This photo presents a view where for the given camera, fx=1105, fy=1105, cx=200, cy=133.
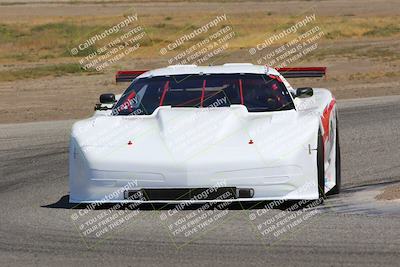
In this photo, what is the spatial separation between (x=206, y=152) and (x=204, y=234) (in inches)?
48.7

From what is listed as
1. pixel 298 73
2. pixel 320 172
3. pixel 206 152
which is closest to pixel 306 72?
pixel 298 73

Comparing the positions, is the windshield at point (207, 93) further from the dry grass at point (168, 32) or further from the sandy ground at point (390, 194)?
the dry grass at point (168, 32)

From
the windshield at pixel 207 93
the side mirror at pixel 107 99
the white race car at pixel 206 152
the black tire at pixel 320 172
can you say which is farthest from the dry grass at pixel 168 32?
the black tire at pixel 320 172

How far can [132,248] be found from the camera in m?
7.80

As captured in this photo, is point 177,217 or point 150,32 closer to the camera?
point 177,217

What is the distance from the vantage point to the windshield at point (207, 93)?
10.7m

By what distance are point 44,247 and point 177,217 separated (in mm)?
1353

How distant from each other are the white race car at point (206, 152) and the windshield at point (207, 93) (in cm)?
2

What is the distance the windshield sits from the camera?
1066 cm

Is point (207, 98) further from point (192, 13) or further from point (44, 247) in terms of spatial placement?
point (192, 13)

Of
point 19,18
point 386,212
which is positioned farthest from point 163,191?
point 19,18

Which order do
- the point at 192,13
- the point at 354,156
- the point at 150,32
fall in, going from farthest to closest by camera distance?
the point at 192,13 → the point at 150,32 → the point at 354,156

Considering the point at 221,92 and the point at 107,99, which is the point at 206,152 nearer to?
the point at 221,92

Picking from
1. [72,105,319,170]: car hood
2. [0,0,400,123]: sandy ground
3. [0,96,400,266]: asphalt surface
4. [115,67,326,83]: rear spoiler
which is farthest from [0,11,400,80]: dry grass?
[72,105,319,170]: car hood
